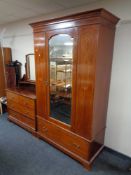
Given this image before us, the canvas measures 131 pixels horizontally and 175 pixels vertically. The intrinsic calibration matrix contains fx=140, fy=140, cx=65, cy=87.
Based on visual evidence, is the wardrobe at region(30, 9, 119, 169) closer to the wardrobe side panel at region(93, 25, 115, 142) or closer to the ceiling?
the wardrobe side panel at region(93, 25, 115, 142)

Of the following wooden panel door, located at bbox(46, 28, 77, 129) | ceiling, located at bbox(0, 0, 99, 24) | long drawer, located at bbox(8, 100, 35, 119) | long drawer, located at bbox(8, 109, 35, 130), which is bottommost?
long drawer, located at bbox(8, 109, 35, 130)

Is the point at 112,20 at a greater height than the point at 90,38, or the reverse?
the point at 112,20

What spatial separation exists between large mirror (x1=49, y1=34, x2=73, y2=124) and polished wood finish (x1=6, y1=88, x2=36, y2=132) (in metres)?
0.49

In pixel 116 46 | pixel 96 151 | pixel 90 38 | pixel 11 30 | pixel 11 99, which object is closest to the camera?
pixel 90 38

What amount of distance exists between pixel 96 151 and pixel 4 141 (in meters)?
1.63

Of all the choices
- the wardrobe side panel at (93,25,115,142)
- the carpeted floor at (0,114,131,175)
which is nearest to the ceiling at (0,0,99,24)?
the wardrobe side panel at (93,25,115,142)

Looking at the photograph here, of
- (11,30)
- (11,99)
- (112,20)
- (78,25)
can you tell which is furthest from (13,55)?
(112,20)

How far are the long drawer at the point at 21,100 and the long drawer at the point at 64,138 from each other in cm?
32

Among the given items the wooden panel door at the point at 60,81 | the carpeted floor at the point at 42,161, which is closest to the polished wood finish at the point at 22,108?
the carpeted floor at the point at 42,161

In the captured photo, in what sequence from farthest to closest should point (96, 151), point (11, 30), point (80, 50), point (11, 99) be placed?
point (11, 30), point (11, 99), point (96, 151), point (80, 50)

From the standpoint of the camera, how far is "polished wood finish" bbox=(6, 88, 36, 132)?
8.52ft

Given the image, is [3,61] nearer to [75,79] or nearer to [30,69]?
[30,69]

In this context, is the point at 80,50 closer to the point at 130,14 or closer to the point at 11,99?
the point at 130,14

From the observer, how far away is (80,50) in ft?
5.61
